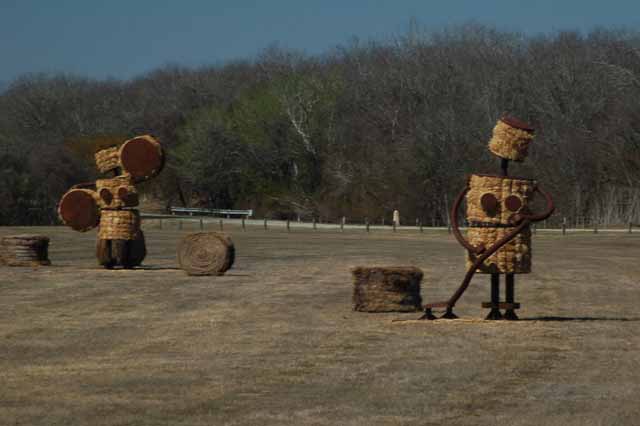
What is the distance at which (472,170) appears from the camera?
301 feet

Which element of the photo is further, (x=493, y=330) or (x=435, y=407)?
(x=493, y=330)

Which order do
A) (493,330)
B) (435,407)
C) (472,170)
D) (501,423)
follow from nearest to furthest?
(501,423) → (435,407) → (493,330) → (472,170)

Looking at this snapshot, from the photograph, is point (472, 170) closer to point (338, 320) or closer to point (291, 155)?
point (291, 155)

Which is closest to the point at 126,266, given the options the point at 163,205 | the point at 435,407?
the point at 435,407

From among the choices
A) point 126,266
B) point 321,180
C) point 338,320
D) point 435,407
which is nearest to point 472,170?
point 321,180

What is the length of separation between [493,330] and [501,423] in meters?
7.43

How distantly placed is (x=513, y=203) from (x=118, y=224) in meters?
15.3

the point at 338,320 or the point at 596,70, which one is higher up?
the point at 596,70

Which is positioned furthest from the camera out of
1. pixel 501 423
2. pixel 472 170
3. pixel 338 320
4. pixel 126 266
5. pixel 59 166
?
pixel 59 166

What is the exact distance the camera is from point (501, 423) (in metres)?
12.8

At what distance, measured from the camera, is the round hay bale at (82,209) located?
3425 cm

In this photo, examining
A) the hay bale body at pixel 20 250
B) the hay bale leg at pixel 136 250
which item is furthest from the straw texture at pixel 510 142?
the hay bale body at pixel 20 250

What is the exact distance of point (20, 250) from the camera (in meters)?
36.1

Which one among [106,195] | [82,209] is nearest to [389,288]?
[106,195]
